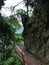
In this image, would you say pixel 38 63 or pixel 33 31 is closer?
pixel 38 63

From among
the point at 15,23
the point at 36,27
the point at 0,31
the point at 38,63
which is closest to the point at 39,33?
the point at 36,27

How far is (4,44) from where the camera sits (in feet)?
36.3

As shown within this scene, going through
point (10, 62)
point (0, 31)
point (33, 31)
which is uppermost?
point (0, 31)

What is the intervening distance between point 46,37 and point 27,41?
676 cm

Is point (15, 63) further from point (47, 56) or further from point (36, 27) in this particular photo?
point (36, 27)

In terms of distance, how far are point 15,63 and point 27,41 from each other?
42.8 ft

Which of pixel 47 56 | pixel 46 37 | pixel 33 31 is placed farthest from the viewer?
pixel 33 31

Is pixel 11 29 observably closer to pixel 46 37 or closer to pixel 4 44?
pixel 4 44

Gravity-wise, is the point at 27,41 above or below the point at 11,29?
below

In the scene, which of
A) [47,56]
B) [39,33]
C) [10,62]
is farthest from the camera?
[39,33]

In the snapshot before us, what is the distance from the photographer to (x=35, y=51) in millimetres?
19562

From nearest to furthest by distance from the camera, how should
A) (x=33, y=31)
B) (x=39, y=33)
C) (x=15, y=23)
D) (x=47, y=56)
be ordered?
(x=15, y=23) → (x=47, y=56) → (x=39, y=33) → (x=33, y=31)

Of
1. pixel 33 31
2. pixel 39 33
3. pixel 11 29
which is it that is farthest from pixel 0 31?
pixel 33 31

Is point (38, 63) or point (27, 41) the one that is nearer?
point (38, 63)
